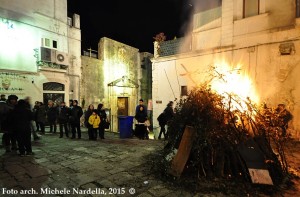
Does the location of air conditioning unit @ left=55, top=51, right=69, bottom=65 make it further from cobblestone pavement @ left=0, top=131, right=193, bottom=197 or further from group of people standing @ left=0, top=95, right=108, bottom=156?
cobblestone pavement @ left=0, top=131, right=193, bottom=197

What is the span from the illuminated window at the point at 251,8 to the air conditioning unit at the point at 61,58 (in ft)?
41.9

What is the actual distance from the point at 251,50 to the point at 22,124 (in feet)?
34.3

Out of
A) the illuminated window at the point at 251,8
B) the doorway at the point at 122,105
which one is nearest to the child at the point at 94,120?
the illuminated window at the point at 251,8

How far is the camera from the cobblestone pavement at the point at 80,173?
4.24 metres

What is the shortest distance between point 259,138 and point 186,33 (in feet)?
34.1

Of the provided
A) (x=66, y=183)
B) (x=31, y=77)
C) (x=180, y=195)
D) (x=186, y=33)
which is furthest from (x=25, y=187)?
(x=186, y=33)

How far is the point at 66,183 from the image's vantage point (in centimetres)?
456

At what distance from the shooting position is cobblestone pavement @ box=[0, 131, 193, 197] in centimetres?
424

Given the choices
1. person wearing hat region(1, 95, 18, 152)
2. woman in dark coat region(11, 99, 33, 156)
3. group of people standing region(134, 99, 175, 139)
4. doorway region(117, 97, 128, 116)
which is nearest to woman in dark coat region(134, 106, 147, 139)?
group of people standing region(134, 99, 175, 139)

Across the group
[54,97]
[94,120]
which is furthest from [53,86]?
[94,120]

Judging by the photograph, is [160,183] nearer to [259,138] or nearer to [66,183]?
[66,183]

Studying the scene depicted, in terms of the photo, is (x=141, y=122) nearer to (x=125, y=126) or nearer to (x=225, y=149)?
(x=125, y=126)

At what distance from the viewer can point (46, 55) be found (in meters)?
14.6

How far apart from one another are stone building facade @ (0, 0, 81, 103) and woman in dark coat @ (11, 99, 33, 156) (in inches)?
297
